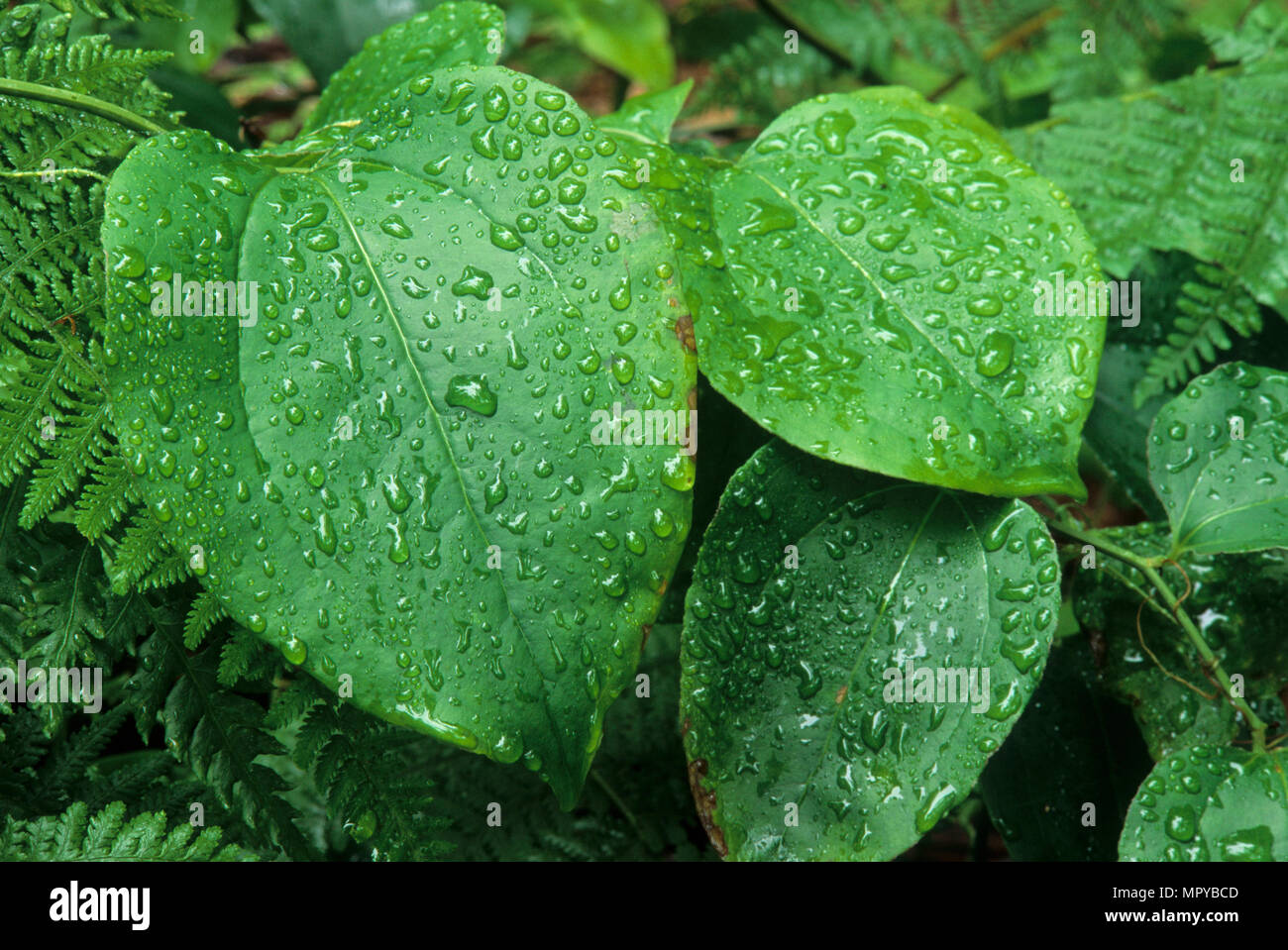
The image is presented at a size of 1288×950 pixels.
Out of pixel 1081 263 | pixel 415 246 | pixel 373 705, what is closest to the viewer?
pixel 373 705

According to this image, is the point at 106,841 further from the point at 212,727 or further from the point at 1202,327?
the point at 1202,327

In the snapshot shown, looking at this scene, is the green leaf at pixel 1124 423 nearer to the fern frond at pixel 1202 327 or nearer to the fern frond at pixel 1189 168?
the fern frond at pixel 1202 327

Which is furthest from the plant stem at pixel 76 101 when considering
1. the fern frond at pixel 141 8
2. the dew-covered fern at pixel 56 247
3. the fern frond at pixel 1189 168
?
the fern frond at pixel 1189 168

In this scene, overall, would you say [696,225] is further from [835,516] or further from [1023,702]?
[1023,702]

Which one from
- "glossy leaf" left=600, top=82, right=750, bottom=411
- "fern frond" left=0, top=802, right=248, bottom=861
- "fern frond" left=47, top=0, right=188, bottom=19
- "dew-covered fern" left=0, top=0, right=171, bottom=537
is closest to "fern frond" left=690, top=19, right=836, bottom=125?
"glossy leaf" left=600, top=82, right=750, bottom=411

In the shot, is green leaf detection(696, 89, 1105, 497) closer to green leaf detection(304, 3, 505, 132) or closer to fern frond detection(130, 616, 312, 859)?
green leaf detection(304, 3, 505, 132)
